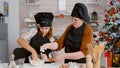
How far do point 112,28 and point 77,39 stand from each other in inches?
79.3

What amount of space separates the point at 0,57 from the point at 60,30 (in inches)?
62.9

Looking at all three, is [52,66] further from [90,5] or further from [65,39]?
[90,5]

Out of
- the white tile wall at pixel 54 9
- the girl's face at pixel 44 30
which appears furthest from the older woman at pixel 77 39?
the white tile wall at pixel 54 9

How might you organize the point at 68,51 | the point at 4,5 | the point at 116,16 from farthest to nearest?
1. the point at 4,5
2. the point at 116,16
3. the point at 68,51

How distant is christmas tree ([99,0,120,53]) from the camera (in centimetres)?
416

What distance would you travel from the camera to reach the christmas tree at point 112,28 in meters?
4.16

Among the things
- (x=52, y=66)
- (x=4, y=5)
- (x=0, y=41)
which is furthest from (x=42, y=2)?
(x=52, y=66)

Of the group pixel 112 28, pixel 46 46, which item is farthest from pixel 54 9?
pixel 46 46

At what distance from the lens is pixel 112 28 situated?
4.22 m

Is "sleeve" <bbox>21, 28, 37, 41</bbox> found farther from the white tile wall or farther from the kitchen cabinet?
the white tile wall

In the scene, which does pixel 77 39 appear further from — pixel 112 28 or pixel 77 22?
pixel 112 28

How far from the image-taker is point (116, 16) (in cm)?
415

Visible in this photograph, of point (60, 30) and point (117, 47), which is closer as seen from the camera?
point (117, 47)

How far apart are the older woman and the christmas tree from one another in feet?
6.21
